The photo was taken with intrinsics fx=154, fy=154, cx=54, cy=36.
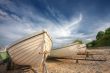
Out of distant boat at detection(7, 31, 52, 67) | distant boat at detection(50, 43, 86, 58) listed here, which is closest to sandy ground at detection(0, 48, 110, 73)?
distant boat at detection(7, 31, 52, 67)

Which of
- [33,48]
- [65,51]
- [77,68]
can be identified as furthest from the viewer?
[65,51]

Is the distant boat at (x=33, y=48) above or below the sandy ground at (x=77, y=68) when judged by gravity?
above

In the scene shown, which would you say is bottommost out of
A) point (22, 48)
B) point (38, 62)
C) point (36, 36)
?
point (38, 62)

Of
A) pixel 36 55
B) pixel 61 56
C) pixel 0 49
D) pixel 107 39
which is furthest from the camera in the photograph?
pixel 107 39

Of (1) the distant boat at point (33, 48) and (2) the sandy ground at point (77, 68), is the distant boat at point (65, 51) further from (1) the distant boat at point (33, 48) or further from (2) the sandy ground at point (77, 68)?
(1) the distant boat at point (33, 48)

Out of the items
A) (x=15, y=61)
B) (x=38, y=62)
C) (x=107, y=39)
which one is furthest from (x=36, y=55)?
(x=107, y=39)

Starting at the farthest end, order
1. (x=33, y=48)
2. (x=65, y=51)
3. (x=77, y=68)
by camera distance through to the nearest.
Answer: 1. (x=65, y=51)
2. (x=77, y=68)
3. (x=33, y=48)

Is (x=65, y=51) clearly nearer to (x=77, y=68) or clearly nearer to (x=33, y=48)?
(x=77, y=68)

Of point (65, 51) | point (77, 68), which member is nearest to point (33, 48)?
point (77, 68)

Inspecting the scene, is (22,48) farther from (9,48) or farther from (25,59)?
(9,48)

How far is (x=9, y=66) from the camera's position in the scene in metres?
10.9

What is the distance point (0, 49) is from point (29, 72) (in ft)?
20.6

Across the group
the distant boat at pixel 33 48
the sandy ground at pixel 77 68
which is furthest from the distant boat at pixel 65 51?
A: the distant boat at pixel 33 48

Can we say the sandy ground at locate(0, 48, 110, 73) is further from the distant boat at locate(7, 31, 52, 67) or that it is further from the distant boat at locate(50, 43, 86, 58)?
the distant boat at locate(50, 43, 86, 58)
